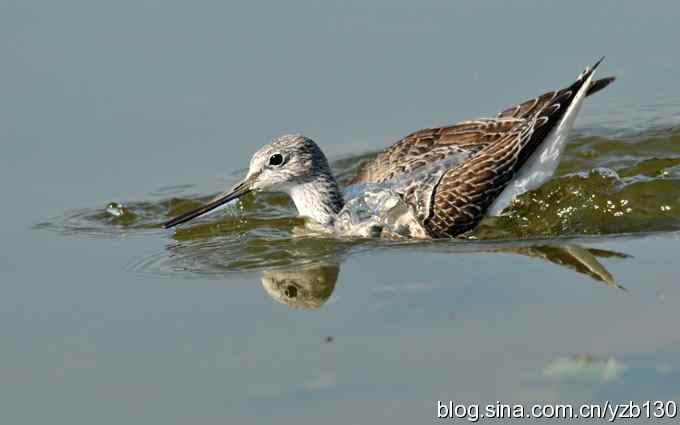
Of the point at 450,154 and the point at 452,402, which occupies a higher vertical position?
the point at 450,154

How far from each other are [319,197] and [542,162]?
1.94m

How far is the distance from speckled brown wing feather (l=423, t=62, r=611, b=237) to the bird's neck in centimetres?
92

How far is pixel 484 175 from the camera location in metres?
10.6

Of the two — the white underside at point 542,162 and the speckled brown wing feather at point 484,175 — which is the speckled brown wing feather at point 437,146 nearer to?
the speckled brown wing feather at point 484,175

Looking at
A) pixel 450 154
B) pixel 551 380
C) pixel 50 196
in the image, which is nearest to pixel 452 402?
pixel 551 380

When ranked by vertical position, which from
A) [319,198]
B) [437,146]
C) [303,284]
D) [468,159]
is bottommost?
[303,284]

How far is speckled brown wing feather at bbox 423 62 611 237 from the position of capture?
10.5 metres

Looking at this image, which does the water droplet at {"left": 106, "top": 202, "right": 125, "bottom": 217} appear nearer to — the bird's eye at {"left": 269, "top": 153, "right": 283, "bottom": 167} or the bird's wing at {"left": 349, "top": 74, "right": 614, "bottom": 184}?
the bird's eye at {"left": 269, "top": 153, "right": 283, "bottom": 167}

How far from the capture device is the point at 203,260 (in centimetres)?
967

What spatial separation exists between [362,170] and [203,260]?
7.48 feet

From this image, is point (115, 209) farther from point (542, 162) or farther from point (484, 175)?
point (542, 162)

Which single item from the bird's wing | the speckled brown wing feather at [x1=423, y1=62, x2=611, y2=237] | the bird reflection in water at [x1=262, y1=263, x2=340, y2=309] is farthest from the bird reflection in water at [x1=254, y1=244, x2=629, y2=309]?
the bird's wing

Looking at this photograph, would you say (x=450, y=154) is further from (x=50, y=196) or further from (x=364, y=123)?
(x=50, y=196)

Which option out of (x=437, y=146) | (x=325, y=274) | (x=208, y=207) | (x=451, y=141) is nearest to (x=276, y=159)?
(x=208, y=207)
